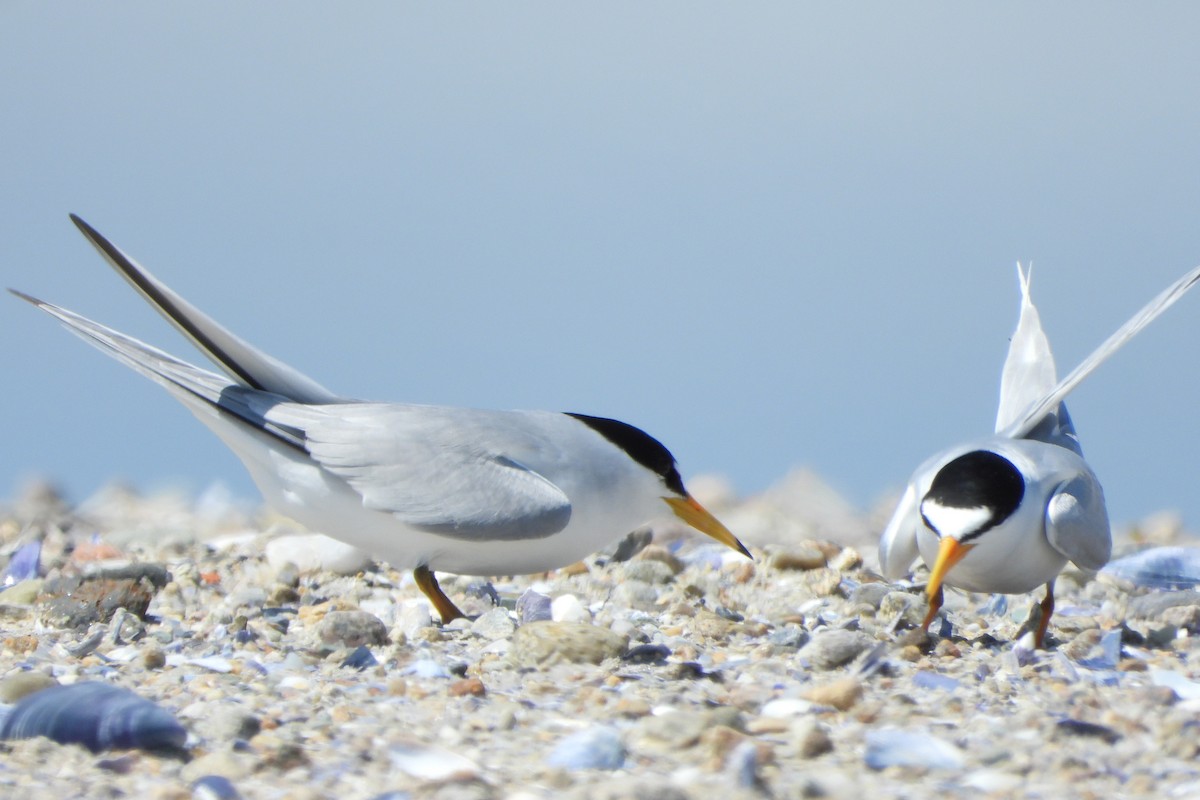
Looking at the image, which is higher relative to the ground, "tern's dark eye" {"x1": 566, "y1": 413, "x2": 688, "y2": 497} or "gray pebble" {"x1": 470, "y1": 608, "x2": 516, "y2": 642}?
"tern's dark eye" {"x1": 566, "y1": 413, "x2": 688, "y2": 497}

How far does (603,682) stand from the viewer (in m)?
3.57

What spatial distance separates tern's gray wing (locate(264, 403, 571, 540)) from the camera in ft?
14.9

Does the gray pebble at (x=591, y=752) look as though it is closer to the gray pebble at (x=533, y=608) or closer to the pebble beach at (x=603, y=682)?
the pebble beach at (x=603, y=682)

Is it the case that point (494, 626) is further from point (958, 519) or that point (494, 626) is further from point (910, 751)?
point (910, 751)

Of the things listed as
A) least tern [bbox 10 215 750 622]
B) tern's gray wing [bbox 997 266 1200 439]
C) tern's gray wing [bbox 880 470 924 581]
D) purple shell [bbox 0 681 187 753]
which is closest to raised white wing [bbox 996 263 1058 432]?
tern's gray wing [bbox 997 266 1200 439]

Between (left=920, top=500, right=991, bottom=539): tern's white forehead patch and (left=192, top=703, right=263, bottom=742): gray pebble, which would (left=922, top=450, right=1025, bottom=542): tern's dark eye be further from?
(left=192, top=703, right=263, bottom=742): gray pebble

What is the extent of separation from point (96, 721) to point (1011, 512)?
2771 millimetres

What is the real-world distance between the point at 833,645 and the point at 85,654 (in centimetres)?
239

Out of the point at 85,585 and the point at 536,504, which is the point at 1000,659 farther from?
the point at 85,585

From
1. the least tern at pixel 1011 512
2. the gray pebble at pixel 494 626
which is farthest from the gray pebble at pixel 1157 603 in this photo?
the gray pebble at pixel 494 626

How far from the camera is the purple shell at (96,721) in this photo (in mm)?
3018

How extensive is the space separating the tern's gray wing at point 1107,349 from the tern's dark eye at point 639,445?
4.33ft

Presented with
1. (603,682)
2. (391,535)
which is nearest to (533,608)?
(391,535)

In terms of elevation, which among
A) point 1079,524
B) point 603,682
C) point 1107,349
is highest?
point 1107,349
